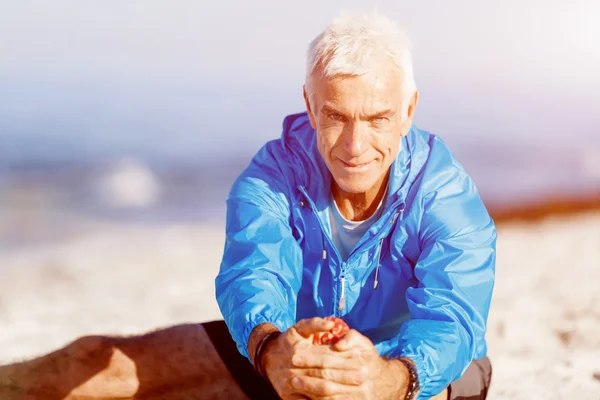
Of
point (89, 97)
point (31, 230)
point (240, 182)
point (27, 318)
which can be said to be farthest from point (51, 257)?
point (89, 97)

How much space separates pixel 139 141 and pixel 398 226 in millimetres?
11492

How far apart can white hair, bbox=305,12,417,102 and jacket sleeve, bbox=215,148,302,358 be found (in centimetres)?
47

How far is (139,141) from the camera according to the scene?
13531 millimetres

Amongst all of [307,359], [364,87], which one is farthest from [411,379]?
[364,87]

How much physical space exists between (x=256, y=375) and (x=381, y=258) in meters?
0.70

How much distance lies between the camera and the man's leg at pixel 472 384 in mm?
2664

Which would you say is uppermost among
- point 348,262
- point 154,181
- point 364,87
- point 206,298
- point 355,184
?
point 364,87

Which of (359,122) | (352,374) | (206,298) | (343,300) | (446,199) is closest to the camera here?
(352,374)

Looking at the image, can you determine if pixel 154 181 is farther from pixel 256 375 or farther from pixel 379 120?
pixel 379 120

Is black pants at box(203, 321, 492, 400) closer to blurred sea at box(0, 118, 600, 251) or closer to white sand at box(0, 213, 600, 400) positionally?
white sand at box(0, 213, 600, 400)

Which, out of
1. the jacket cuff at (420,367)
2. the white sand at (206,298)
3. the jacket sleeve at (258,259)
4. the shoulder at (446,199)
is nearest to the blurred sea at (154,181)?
A: the white sand at (206,298)

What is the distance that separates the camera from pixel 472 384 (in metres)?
2.70

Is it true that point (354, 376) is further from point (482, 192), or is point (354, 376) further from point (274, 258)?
point (482, 192)

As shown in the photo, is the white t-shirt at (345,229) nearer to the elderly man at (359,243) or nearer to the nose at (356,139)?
the elderly man at (359,243)
